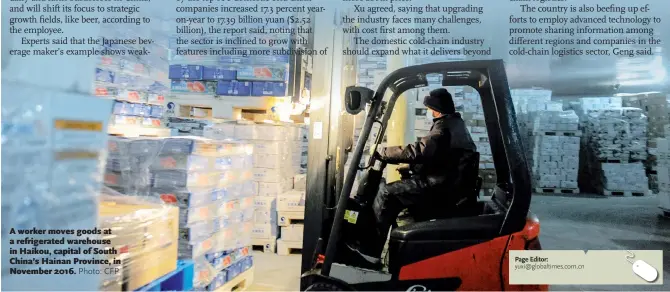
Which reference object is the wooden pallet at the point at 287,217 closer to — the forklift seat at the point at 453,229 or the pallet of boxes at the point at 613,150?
the forklift seat at the point at 453,229

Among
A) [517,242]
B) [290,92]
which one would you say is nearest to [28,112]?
[517,242]

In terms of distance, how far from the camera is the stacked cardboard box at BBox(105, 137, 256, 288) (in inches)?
108

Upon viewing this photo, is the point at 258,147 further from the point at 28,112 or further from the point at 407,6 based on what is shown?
the point at 28,112

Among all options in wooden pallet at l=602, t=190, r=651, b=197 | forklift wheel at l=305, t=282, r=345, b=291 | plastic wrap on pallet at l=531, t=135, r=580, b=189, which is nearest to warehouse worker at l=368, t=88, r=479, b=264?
forklift wheel at l=305, t=282, r=345, b=291

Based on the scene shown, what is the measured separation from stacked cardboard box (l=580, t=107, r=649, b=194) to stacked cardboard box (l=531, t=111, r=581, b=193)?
20 centimetres

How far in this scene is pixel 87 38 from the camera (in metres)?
2.18

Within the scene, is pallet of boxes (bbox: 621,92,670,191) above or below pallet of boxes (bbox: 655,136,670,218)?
above

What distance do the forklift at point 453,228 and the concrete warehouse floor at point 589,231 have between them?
0.63 metres

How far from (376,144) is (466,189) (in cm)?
59

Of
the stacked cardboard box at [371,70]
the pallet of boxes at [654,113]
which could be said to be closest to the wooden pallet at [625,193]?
the pallet of boxes at [654,113]

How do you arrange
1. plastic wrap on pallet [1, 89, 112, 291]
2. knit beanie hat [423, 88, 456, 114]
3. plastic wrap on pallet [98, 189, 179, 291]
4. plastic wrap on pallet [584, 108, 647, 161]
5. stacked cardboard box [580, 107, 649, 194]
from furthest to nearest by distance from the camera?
stacked cardboard box [580, 107, 649, 194], plastic wrap on pallet [584, 108, 647, 161], knit beanie hat [423, 88, 456, 114], plastic wrap on pallet [98, 189, 179, 291], plastic wrap on pallet [1, 89, 112, 291]

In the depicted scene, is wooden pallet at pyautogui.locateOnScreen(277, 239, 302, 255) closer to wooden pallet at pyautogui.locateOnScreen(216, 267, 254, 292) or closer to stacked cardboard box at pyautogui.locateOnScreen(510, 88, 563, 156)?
wooden pallet at pyautogui.locateOnScreen(216, 267, 254, 292)

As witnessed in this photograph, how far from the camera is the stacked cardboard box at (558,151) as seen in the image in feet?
17.0

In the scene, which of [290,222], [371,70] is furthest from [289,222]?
[371,70]
